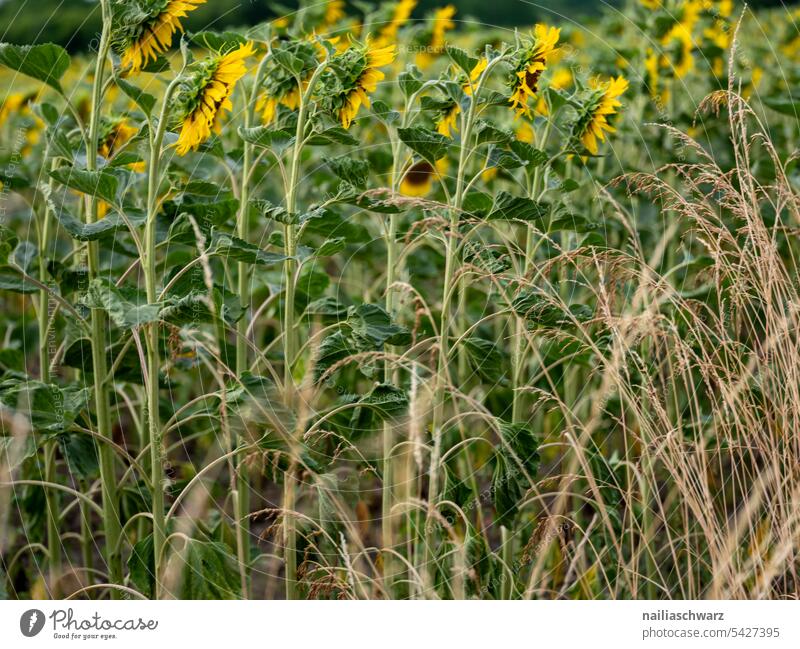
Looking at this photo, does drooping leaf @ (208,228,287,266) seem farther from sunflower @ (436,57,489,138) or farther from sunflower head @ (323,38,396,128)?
sunflower @ (436,57,489,138)

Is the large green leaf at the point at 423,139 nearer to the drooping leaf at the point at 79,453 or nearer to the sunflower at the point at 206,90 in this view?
the sunflower at the point at 206,90

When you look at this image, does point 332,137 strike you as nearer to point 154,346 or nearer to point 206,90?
point 206,90

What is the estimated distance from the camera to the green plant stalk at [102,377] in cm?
173

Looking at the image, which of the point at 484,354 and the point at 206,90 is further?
the point at 484,354

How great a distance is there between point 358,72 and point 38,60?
2.18ft

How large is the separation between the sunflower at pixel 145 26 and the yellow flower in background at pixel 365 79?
0.38 m

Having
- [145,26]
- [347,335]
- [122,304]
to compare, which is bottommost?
[347,335]

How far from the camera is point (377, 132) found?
4062 millimetres

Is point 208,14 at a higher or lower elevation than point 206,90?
higher

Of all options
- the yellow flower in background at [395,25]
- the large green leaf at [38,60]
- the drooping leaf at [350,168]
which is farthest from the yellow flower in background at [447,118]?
the yellow flower in background at [395,25]

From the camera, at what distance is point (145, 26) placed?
172cm
